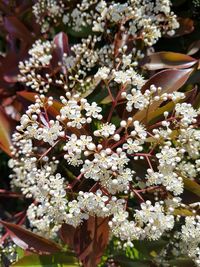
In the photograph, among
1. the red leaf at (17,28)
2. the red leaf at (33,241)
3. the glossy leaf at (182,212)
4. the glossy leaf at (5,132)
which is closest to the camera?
the glossy leaf at (182,212)

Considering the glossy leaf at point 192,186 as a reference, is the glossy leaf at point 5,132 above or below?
above

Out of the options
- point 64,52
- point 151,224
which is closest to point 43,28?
point 64,52

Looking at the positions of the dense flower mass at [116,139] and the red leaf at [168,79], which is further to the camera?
the red leaf at [168,79]

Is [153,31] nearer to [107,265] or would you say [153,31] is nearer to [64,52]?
[64,52]

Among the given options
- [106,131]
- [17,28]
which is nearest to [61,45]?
[17,28]

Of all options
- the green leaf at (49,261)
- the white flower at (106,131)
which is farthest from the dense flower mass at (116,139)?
the green leaf at (49,261)

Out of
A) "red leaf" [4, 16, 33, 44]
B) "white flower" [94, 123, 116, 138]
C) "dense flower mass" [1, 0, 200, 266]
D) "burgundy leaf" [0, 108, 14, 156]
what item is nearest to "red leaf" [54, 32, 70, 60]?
"dense flower mass" [1, 0, 200, 266]

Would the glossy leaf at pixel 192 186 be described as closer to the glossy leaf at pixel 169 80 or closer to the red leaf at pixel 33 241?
the glossy leaf at pixel 169 80

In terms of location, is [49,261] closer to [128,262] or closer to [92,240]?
Result: [92,240]
